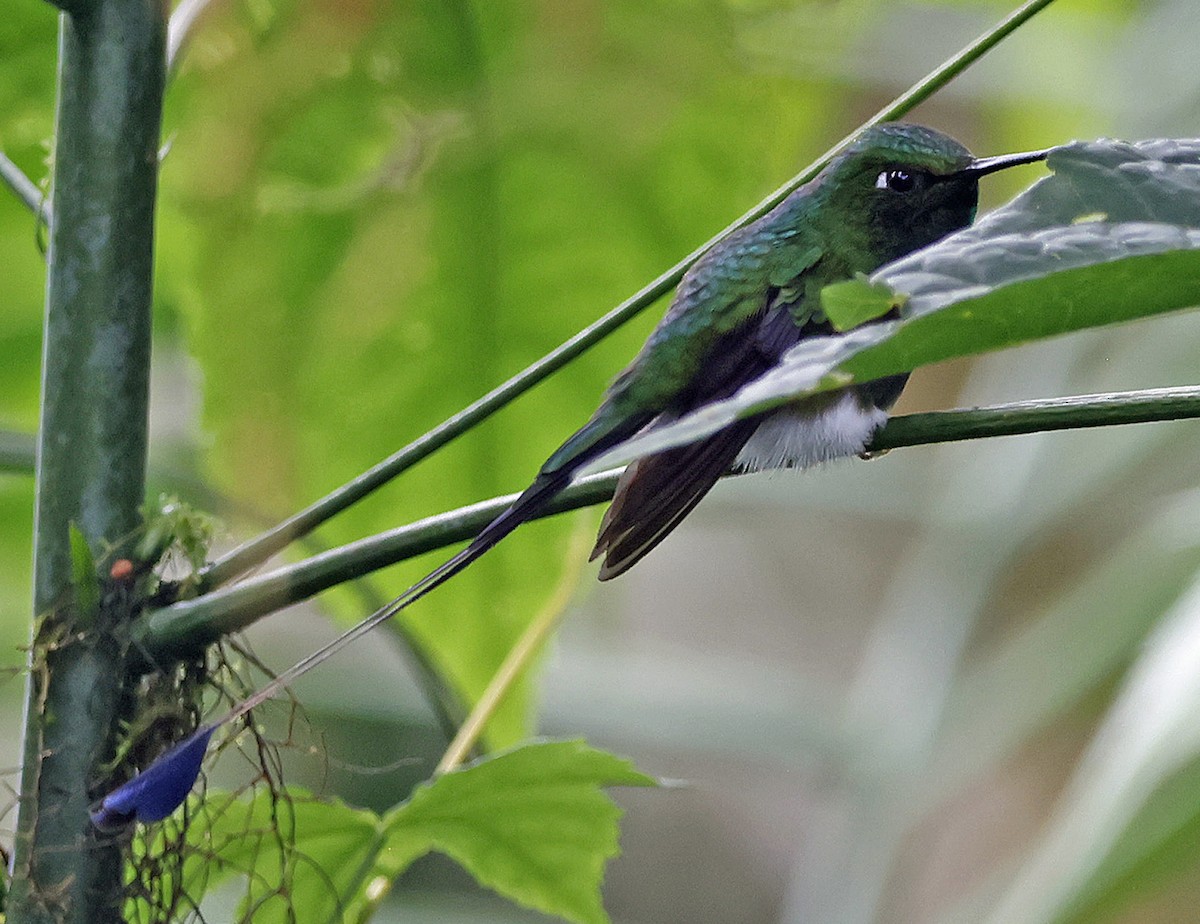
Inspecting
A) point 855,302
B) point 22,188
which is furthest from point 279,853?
point 855,302

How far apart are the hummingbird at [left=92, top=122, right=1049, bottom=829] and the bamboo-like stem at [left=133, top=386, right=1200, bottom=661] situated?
0.02m

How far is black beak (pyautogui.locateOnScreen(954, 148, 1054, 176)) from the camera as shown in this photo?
74 cm

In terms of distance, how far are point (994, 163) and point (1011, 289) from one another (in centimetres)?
60

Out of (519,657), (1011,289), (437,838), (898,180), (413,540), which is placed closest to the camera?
(1011,289)

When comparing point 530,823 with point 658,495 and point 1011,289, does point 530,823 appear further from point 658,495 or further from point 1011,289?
point 1011,289

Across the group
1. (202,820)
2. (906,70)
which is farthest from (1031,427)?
(906,70)

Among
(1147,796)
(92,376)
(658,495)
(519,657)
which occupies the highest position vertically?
(92,376)

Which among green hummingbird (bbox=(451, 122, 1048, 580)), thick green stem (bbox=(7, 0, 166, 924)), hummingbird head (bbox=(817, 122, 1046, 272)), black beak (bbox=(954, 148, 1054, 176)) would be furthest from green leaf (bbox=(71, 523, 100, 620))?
hummingbird head (bbox=(817, 122, 1046, 272))

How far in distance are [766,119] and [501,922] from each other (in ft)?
3.63

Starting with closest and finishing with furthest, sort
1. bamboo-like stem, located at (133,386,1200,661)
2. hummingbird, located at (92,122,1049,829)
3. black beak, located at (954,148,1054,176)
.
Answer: bamboo-like stem, located at (133,386,1200,661) → hummingbird, located at (92,122,1049,829) → black beak, located at (954,148,1054,176)

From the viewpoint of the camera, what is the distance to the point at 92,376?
551 mm

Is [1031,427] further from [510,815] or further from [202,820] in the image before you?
[202,820]

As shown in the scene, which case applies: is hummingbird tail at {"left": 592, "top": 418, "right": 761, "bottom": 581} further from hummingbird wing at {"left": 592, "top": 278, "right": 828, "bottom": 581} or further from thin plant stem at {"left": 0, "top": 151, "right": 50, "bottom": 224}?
thin plant stem at {"left": 0, "top": 151, "right": 50, "bottom": 224}

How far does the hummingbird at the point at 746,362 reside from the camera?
606 millimetres
